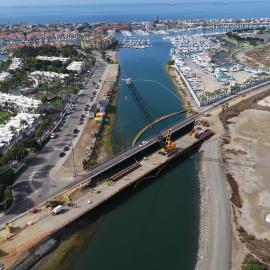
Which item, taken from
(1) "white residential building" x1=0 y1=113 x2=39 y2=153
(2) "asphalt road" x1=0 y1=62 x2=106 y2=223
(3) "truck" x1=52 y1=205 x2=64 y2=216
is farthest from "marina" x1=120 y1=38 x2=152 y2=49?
(3) "truck" x1=52 y1=205 x2=64 y2=216

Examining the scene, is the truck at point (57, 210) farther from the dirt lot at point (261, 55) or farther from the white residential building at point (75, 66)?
the dirt lot at point (261, 55)

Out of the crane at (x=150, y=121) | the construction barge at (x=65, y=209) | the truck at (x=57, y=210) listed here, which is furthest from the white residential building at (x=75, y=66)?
the truck at (x=57, y=210)

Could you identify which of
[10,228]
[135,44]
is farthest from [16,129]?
[135,44]

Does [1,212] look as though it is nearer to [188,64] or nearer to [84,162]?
[84,162]

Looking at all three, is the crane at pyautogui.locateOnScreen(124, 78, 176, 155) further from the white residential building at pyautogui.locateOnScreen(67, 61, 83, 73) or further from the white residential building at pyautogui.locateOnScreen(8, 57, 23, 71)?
the white residential building at pyautogui.locateOnScreen(8, 57, 23, 71)

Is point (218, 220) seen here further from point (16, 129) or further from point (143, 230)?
point (16, 129)

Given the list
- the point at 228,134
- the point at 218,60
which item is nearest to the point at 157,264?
the point at 228,134
